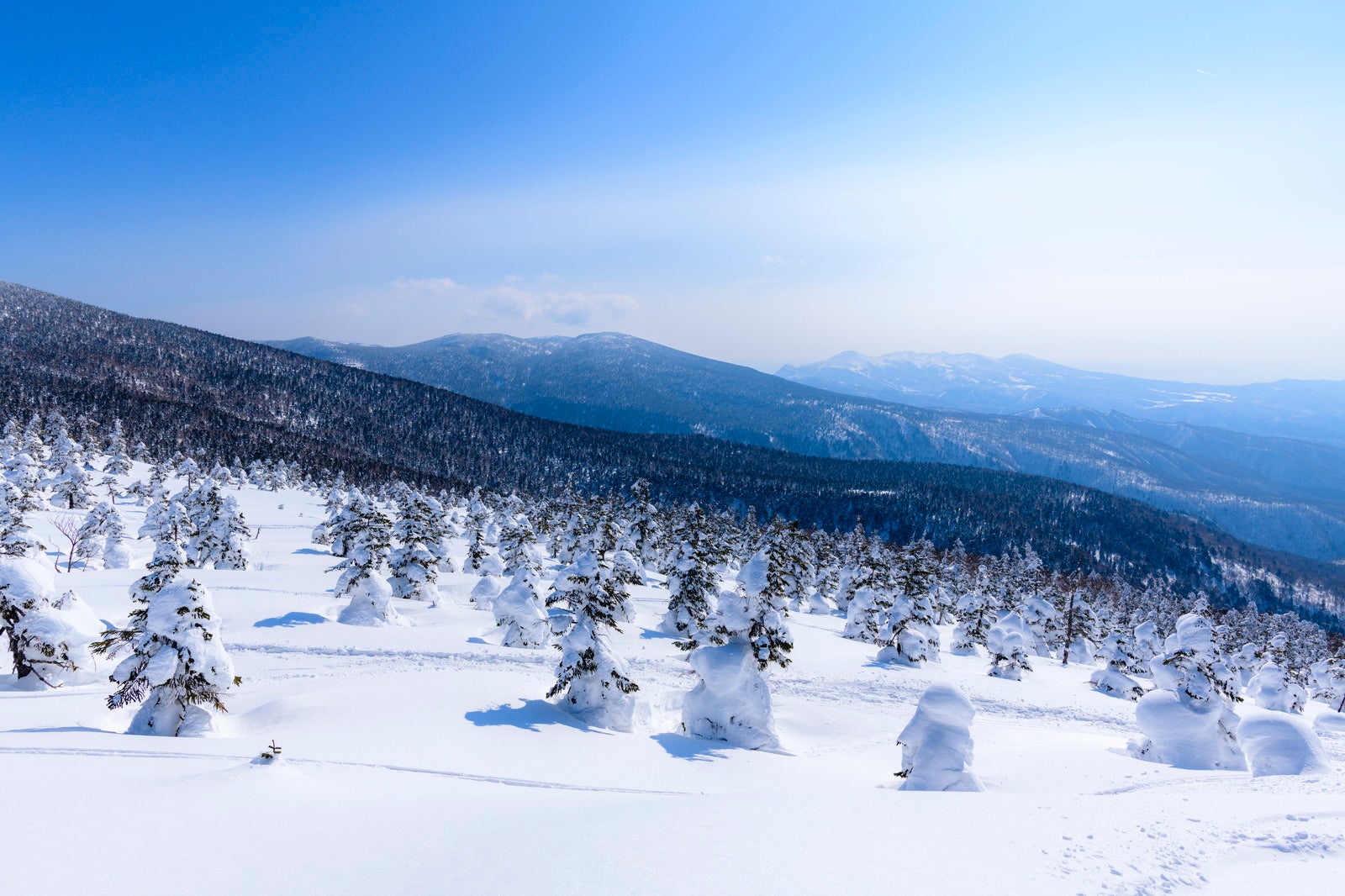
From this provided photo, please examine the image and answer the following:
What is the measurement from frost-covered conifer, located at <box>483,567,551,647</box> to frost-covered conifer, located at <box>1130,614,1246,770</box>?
26058 mm

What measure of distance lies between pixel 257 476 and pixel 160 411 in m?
61.7

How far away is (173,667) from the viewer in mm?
14695

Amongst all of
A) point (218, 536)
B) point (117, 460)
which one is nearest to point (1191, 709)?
point (218, 536)

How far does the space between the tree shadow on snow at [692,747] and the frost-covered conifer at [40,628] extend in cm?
1880

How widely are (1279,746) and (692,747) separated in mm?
19239

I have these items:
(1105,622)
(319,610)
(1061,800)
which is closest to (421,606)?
(319,610)

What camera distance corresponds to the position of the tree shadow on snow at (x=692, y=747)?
1859 centimetres

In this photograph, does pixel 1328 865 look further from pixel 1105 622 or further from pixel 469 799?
pixel 1105 622

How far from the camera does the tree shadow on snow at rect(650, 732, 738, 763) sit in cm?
1859

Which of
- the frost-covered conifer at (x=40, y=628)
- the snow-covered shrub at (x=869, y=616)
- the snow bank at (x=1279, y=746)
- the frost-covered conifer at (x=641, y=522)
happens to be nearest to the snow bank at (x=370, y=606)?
the frost-covered conifer at (x=40, y=628)

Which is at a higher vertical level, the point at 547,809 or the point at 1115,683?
the point at 547,809

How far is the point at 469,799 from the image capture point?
11.4 meters

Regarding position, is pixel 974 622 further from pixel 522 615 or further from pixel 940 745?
pixel 940 745

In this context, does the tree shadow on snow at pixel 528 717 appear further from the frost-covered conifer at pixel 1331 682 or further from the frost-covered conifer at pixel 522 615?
the frost-covered conifer at pixel 1331 682
